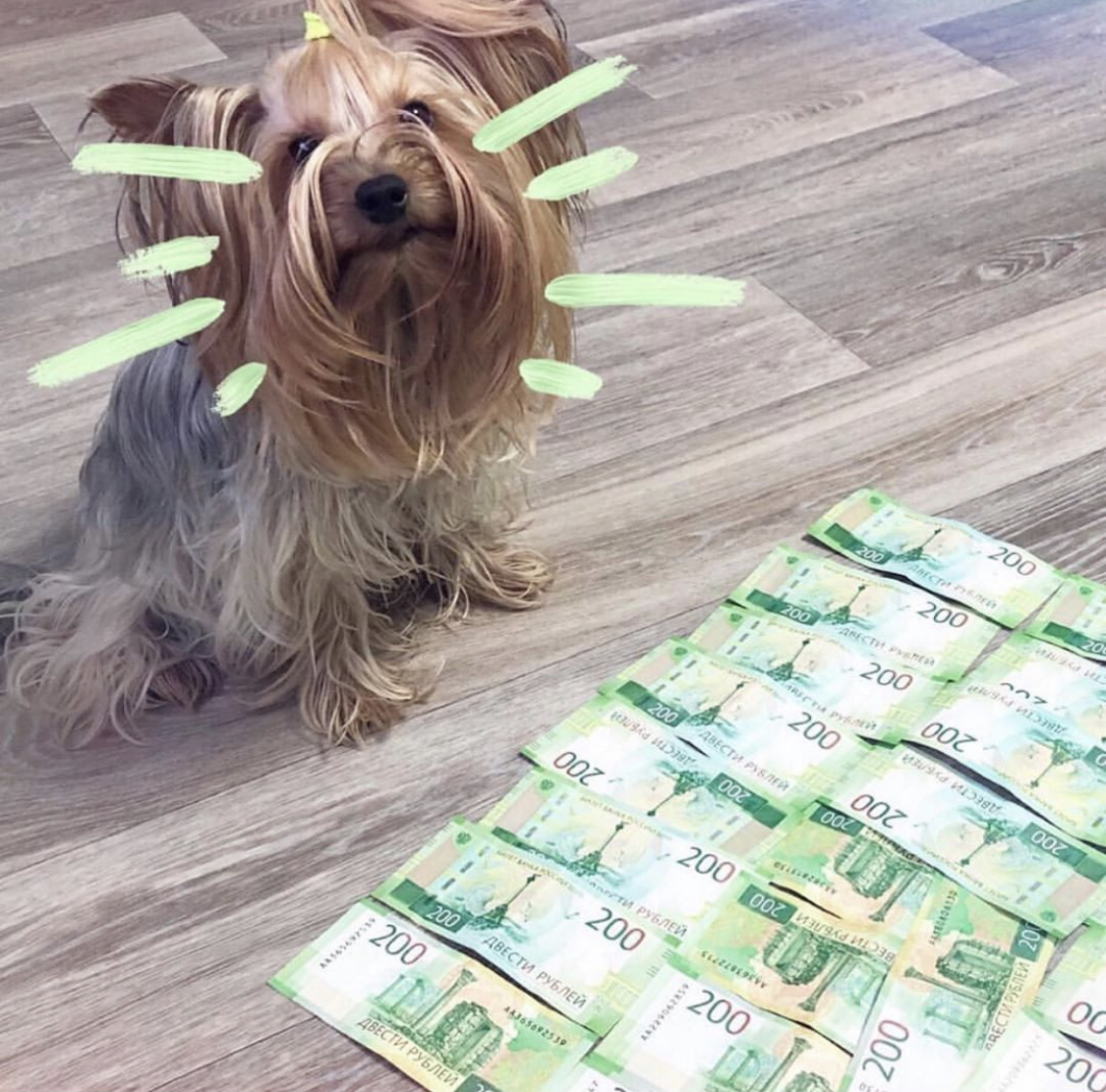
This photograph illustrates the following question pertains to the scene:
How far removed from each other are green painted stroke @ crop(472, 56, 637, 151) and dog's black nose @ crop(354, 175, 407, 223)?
9cm

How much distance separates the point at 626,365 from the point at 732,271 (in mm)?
294

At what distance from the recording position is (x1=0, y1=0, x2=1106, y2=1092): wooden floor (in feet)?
4.71

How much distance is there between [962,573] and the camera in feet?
5.72

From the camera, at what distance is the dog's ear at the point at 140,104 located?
116cm

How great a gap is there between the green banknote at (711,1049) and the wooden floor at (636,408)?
0.22 m

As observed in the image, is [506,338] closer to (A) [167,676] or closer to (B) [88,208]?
(A) [167,676]

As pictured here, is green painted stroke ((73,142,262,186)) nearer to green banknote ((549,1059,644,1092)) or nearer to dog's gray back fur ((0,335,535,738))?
dog's gray back fur ((0,335,535,738))

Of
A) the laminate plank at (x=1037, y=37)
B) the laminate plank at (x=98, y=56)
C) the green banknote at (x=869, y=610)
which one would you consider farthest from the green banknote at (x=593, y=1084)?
the laminate plank at (x=98, y=56)

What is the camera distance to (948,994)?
4.39 ft

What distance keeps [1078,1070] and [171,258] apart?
3.52 ft

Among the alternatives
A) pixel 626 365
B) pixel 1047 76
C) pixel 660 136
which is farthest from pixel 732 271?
pixel 1047 76

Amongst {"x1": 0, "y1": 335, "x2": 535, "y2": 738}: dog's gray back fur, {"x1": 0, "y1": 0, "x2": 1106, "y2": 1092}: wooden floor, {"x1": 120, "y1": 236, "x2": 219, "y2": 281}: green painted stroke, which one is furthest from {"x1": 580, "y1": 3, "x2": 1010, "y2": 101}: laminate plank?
{"x1": 120, "y1": 236, "x2": 219, "y2": 281}: green painted stroke

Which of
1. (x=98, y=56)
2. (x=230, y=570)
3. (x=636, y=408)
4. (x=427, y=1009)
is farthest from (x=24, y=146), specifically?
(x=427, y=1009)

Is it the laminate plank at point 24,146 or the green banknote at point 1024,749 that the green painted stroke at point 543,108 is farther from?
the laminate plank at point 24,146
